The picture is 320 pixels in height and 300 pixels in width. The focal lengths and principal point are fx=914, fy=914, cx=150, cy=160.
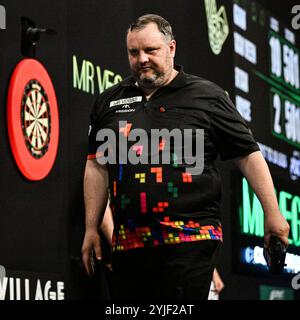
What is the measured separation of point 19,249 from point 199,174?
4.77 feet

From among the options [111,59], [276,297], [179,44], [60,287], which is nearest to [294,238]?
[276,297]

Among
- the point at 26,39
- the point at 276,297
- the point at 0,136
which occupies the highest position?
the point at 26,39

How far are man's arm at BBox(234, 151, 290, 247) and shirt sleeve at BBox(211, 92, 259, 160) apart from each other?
3 cm

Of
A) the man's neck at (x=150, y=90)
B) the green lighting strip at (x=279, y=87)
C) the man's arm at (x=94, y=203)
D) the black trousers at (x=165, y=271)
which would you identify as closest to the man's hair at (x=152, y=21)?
the man's neck at (x=150, y=90)

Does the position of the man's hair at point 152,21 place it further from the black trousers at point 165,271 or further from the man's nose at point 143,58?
the black trousers at point 165,271

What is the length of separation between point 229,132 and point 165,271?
0.51 m

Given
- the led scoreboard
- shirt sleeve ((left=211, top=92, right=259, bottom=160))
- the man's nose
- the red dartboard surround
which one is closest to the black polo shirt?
shirt sleeve ((left=211, top=92, right=259, bottom=160))

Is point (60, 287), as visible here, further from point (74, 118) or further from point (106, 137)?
point (106, 137)

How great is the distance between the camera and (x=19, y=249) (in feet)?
13.5

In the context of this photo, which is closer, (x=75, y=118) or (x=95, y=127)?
(x=95, y=127)

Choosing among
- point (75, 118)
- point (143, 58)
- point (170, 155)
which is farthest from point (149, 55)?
point (75, 118)

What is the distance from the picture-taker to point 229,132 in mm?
3018

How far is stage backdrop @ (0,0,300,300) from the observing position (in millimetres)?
4090

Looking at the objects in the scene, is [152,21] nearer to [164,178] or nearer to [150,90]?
[150,90]
